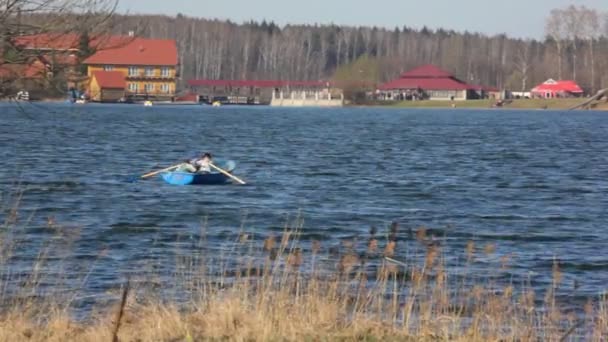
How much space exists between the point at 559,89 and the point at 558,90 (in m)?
0.58

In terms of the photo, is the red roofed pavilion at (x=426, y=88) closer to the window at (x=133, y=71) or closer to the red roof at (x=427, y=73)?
the red roof at (x=427, y=73)

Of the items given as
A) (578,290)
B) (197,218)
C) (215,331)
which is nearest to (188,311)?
(215,331)

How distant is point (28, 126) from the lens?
268 ft

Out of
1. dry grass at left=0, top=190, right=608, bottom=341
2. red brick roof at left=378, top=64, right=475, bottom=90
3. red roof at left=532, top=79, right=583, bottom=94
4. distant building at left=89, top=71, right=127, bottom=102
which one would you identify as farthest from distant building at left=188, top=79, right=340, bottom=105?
dry grass at left=0, top=190, right=608, bottom=341

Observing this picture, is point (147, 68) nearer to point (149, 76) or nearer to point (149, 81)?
point (149, 76)

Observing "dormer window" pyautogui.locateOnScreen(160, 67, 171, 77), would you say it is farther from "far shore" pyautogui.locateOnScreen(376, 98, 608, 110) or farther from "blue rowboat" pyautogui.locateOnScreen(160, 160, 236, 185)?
"blue rowboat" pyautogui.locateOnScreen(160, 160, 236, 185)

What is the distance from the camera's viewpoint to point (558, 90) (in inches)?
6870

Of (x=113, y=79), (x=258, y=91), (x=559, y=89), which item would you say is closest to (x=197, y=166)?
(x=113, y=79)

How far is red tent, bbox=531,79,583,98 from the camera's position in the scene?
173 metres

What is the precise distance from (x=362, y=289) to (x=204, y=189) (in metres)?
21.7

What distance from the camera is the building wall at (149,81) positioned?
6348 inches

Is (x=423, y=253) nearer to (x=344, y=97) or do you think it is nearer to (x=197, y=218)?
(x=197, y=218)

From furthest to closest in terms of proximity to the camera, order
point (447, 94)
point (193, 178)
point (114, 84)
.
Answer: point (447, 94)
point (114, 84)
point (193, 178)

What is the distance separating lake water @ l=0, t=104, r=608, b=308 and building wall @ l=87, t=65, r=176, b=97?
307ft
